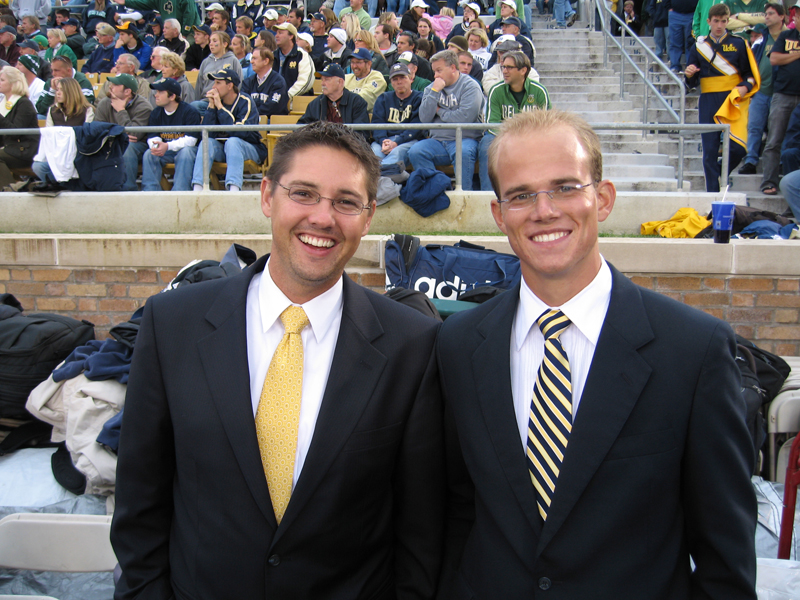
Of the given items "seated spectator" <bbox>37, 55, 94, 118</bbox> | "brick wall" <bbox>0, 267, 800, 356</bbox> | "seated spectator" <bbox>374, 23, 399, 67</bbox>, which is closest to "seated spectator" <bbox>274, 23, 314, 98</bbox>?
"seated spectator" <bbox>374, 23, 399, 67</bbox>

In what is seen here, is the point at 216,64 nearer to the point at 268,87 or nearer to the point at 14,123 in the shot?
the point at 268,87

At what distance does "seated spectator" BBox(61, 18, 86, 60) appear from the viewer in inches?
536

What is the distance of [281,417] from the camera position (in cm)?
193

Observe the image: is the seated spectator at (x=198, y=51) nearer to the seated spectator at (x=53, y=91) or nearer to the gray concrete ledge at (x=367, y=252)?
the seated spectator at (x=53, y=91)

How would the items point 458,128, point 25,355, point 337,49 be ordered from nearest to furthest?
1. point 25,355
2. point 458,128
3. point 337,49

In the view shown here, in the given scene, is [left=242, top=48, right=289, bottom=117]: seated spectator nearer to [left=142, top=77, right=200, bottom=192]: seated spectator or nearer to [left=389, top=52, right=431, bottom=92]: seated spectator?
[left=142, top=77, right=200, bottom=192]: seated spectator

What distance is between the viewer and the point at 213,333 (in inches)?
77.9

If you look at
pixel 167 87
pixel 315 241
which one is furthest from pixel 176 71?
pixel 315 241

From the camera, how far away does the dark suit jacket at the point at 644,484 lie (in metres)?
1.63

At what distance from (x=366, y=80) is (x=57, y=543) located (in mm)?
6912

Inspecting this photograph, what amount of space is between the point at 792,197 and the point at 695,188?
2.10 m

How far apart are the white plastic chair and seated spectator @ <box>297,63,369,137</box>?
5412 mm

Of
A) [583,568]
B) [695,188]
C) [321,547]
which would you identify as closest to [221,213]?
[321,547]

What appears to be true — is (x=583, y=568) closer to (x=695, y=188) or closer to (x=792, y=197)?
(x=792, y=197)
